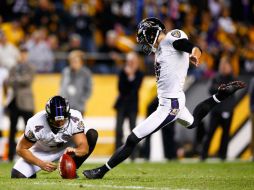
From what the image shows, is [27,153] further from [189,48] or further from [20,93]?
[20,93]

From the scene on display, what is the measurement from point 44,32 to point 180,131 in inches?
147

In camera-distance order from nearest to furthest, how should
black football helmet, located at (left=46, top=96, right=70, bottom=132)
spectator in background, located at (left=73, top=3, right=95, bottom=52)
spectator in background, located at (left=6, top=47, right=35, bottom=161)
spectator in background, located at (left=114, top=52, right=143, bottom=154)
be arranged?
black football helmet, located at (left=46, top=96, right=70, bottom=132) → spectator in background, located at (left=6, top=47, right=35, bottom=161) → spectator in background, located at (left=114, top=52, right=143, bottom=154) → spectator in background, located at (left=73, top=3, right=95, bottom=52)

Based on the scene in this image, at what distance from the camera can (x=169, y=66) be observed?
880 cm

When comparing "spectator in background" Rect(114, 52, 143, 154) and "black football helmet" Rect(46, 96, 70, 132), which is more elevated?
"black football helmet" Rect(46, 96, 70, 132)

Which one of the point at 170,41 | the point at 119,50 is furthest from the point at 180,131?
the point at 170,41

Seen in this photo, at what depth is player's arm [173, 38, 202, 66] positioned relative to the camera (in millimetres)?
8102

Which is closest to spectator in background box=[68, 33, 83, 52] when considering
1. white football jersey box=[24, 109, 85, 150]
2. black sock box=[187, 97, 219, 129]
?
black sock box=[187, 97, 219, 129]

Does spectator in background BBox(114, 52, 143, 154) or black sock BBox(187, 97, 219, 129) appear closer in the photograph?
black sock BBox(187, 97, 219, 129)

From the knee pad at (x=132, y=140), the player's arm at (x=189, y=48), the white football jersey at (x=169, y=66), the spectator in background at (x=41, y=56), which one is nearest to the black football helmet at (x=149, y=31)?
the white football jersey at (x=169, y=66)

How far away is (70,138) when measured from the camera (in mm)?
8742

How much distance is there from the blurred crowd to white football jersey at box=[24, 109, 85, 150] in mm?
7668

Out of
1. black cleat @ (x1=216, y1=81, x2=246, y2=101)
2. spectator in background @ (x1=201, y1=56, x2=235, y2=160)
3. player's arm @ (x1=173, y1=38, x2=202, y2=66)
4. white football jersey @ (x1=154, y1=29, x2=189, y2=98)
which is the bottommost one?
spectator in background @ (x1=201, y1=56, x2=235, y2=160)

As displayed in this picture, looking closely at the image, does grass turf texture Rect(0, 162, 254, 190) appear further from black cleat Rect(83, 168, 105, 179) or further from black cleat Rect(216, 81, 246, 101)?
black cleat Rect(216, 81, 246, 101)

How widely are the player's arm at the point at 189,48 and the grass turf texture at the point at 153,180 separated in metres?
1.30
